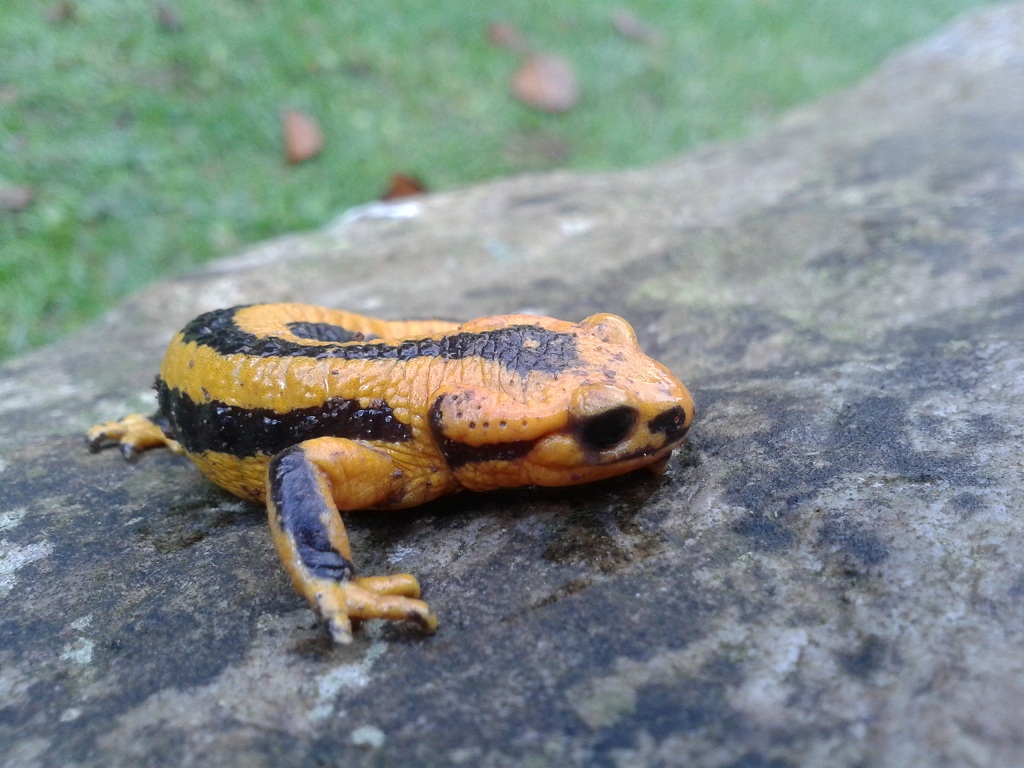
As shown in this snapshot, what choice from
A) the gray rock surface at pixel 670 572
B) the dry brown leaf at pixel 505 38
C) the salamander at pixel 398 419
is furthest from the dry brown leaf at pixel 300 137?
the salamander at pixel 398 419

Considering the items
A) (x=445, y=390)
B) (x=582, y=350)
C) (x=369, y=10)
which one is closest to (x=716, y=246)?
(x=582, y=350)

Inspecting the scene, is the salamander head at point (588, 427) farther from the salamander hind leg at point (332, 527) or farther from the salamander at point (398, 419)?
the salamander hind leg at point (332, 527)

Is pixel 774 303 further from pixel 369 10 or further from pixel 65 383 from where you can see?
pixel 369 10

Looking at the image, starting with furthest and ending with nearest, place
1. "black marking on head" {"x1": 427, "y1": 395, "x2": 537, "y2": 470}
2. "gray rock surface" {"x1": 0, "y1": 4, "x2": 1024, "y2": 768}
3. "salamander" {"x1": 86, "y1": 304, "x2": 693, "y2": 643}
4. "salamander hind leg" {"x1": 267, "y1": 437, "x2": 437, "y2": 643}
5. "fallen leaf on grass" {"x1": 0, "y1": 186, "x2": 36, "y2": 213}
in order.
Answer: "fallen leaf on grass" {"x1": 0, "y1": 186, "x2": 36, "y2": 213}
"black marking on head" {"x1": 427, "y1": 395, "x2": 537, "y2": 470}
"salamander" {"x1": 86, "y1": 304, "x2": 693, "y2": 643}
"salamander hind leg" {"x1": 267, "y1": 437, "x2": 437, "y2": 643}
"gray rock surface" {"x1": 0, "y1": 4, "x2": 1024, "y2": 768}

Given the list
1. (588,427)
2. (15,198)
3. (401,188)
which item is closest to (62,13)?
(15,198)

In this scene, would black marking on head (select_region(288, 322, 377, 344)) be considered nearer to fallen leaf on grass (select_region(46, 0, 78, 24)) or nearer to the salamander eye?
the salamander eye

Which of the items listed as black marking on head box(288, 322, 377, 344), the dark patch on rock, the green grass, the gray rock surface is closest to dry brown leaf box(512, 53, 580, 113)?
the green grass

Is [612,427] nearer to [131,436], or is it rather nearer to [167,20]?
[131,436]
